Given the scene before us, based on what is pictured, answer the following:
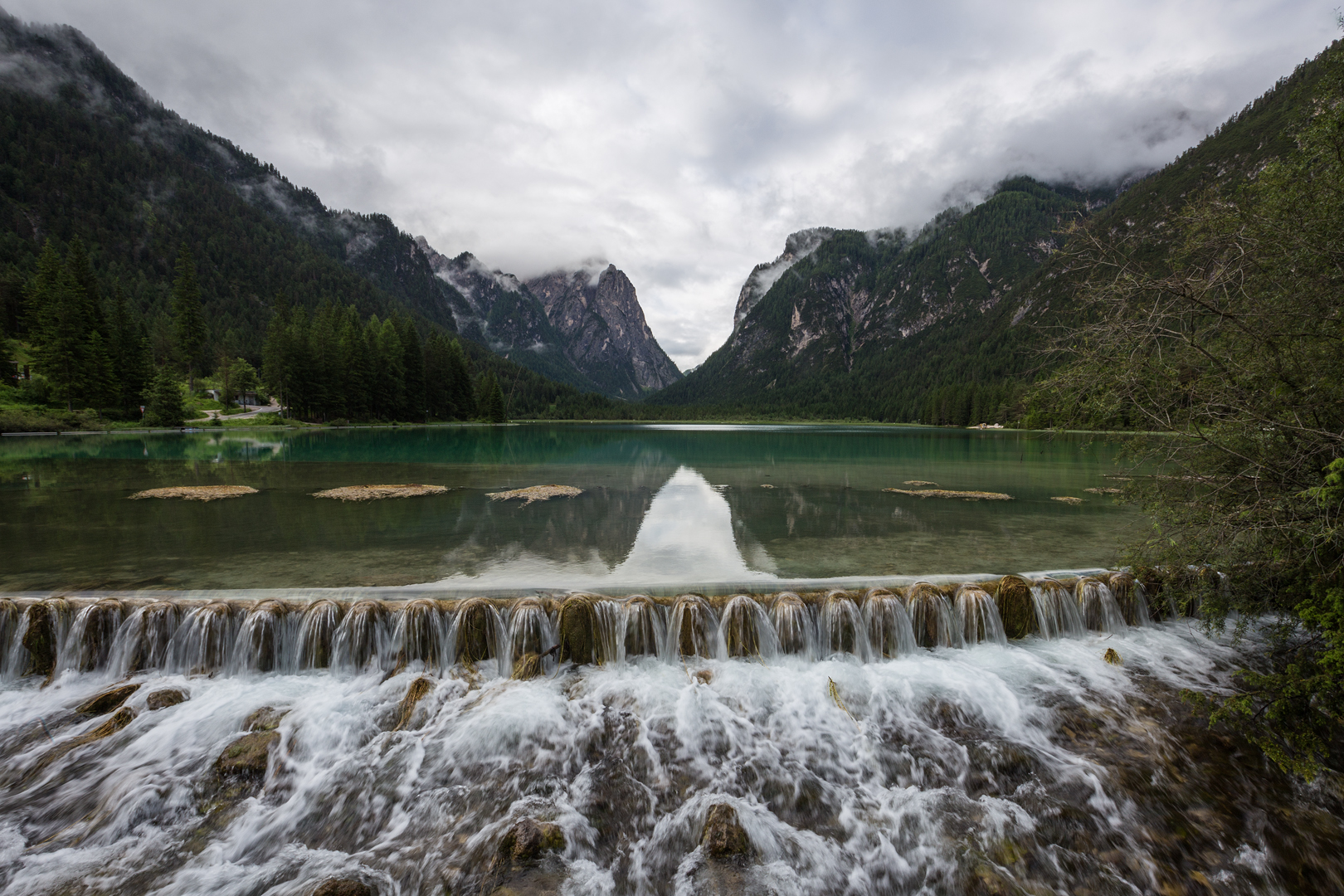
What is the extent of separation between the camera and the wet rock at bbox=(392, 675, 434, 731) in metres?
7.17

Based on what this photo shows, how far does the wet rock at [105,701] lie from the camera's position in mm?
7184

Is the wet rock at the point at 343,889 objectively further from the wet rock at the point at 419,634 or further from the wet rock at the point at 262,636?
the wet rock at the point at 262,636

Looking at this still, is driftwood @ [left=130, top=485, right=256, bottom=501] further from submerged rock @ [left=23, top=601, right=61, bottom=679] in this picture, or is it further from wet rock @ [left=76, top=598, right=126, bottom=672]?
wet rock @ [left=76, top=598, right=126, bottom=672]

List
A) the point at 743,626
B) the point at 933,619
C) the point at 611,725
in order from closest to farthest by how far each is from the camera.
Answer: the point at 611,725, the point at 743,626, the point at 933,619

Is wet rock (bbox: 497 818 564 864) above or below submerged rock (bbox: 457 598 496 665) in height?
below

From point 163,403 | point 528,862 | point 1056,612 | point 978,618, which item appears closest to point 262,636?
point 528,862

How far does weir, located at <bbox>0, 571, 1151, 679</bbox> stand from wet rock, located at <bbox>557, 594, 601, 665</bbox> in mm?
16

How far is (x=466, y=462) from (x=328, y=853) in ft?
109

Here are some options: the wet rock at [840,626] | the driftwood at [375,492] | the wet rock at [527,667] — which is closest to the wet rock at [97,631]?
the wet rock at [527,667]

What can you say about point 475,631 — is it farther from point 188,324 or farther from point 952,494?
point 188,324

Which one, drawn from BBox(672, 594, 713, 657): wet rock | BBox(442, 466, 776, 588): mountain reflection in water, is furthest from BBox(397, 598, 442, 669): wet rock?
BBox(672, 594, 713, 657): wet rock

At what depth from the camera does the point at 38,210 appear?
432ft

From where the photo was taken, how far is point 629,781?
6.21m

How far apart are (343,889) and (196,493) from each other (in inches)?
895
